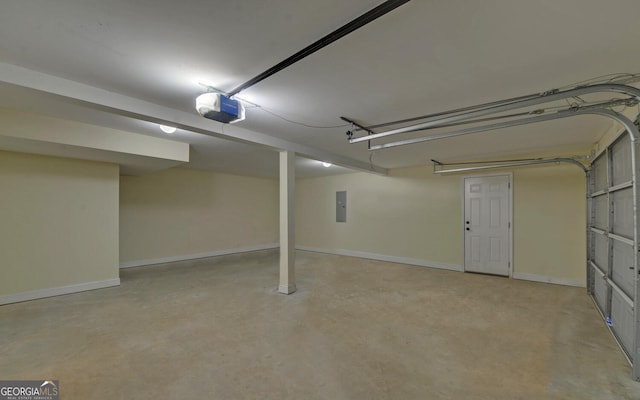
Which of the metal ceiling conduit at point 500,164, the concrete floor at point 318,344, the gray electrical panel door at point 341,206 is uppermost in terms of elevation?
the metal ceiling conduit at point 500,164

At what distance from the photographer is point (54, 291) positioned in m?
3.94

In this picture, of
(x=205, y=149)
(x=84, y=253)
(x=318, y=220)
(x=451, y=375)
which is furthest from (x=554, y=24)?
(x=318, y=220)

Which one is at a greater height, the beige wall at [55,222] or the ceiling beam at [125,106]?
the ceiling beam at [125,106]

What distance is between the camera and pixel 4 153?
366 cm

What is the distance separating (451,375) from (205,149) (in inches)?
188

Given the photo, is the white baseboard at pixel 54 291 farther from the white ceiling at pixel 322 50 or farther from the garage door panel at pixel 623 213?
the garage door panel at pixel 623 213

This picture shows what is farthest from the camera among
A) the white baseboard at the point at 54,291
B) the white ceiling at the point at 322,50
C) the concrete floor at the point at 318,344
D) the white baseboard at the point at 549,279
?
the white baseboard at the point at 549,279

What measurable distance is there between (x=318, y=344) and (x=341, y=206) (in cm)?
526

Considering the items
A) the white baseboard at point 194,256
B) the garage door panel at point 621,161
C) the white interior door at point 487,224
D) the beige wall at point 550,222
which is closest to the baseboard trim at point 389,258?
the white interior door at point 487,224

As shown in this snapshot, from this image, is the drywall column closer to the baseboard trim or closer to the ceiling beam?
the ceiling beam

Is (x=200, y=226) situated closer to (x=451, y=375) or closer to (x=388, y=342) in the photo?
(x=388, y=342)

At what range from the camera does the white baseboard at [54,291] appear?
143 inches

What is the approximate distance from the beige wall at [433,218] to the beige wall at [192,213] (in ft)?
4.51

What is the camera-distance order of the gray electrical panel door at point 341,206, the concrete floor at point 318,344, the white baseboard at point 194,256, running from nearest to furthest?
the concrete floor at point 318,344
the white baseboard at point 194,256
the gray electrical panel door at point 341,206
